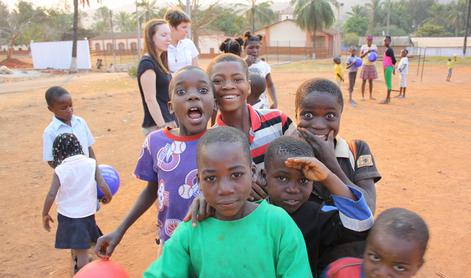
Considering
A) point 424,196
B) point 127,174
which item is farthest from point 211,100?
point 127,174

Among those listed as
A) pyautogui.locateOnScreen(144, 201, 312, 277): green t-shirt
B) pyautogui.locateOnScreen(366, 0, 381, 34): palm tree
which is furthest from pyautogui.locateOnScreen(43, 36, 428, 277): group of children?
pyautogui.locateOnScreen(366, 0, 381, 34): palm tree

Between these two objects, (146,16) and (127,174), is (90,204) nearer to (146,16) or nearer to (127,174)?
(127,174)

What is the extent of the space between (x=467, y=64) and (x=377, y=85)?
15046 millimetres

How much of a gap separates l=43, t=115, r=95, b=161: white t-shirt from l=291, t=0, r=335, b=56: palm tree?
43.0 meters

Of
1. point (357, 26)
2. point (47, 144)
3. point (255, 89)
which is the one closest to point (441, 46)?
point (357, 26)

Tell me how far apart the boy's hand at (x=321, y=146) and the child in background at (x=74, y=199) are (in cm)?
209

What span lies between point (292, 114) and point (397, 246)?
29.4 ft

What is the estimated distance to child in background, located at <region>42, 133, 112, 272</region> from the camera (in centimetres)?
327

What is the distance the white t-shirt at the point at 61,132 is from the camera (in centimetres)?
371

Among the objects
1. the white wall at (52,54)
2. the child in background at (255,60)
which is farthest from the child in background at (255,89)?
the white wall at (52,54)

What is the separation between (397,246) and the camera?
1.54 metres

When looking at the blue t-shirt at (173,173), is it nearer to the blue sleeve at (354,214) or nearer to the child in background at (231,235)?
the child in background at (231,235)

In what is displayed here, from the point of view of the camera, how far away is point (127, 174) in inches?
244

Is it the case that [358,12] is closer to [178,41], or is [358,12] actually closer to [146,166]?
[178,41]
